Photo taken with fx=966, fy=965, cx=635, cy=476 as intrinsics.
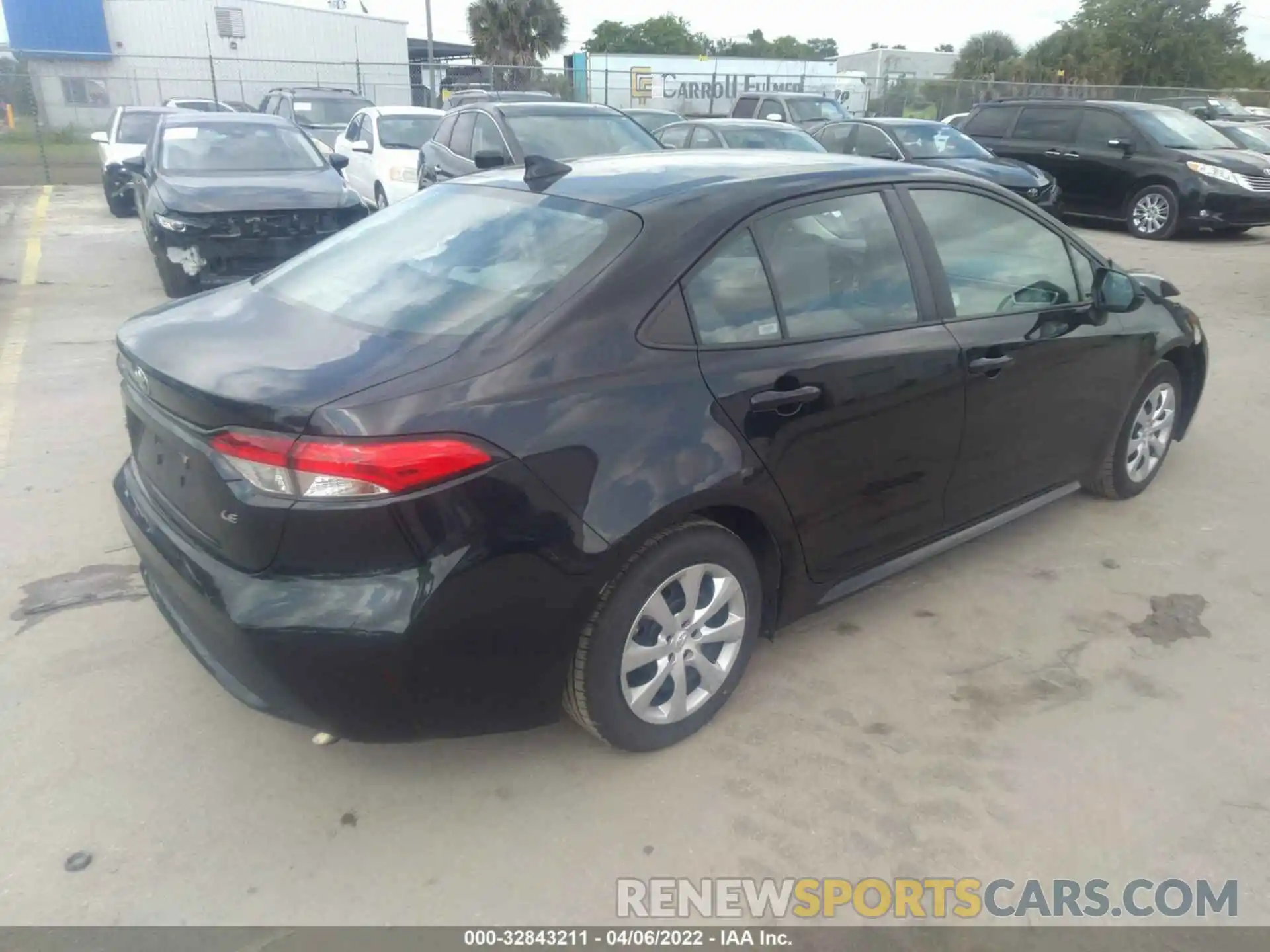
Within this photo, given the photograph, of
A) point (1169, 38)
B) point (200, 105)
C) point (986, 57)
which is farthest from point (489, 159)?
point (986, 57)

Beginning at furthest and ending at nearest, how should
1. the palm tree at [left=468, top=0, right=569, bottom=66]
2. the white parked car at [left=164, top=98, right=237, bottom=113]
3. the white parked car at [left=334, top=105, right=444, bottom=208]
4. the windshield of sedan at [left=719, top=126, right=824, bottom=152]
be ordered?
1. the palm tree at [left=468, top=0, right=569, bottom=66]
2. the white parked car at [left=164, top=98, right=237, bottom=113]
3. the windshield of sedan at [left=719, top=126, right=824, bottom=152]
4. the white parked car at [left=334, top=105, right=444, bottom=208]

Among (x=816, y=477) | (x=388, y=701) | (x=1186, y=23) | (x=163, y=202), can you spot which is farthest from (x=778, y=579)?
(x=1186, y=23)

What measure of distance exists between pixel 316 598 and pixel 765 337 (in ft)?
4.82

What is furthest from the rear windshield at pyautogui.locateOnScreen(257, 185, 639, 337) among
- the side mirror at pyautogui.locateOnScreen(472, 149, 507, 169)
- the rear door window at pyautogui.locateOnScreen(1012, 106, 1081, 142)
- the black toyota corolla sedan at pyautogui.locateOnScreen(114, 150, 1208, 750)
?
the rear door window at pyautogui.locateOnScreen(1012, 106, 1081, 142)

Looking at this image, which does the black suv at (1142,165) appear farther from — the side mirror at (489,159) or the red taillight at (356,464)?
the red taillight at (356,464)

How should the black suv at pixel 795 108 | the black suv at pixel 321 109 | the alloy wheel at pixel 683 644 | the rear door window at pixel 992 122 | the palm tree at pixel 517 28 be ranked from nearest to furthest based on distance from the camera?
the alloy wheel at pixel 683 644
the rear door window at pixel 992 122
the black suv at pixel 795 108
the black suv at pixel 321 109
the palm tree at pixel 517 28

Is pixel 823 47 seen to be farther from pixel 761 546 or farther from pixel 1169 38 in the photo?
pixel 761 546

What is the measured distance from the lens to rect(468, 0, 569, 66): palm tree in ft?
130

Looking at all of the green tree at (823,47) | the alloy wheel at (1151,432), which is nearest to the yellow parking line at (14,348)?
the alloy wheel at (1151,432)

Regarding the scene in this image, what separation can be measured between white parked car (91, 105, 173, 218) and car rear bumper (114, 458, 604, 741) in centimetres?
1229

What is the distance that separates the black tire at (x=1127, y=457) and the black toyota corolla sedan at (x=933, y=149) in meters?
8.28

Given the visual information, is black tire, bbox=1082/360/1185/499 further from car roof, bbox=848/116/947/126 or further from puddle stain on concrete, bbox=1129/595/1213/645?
car roof, bbox=848/116/947/126

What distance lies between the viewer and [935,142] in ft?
43.4

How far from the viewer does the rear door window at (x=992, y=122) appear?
15.0m
